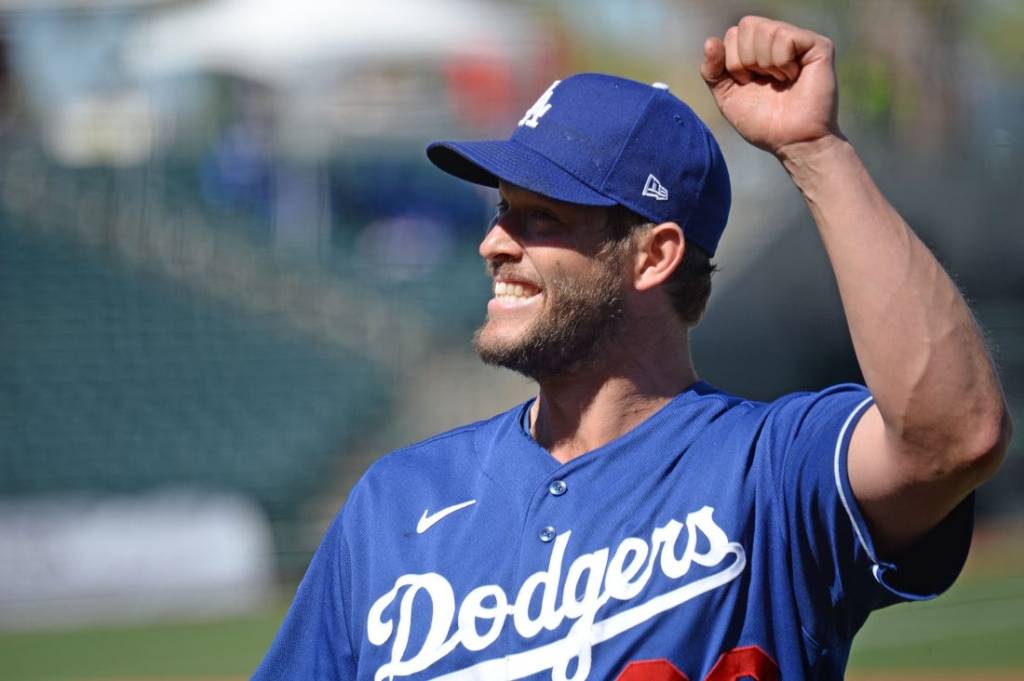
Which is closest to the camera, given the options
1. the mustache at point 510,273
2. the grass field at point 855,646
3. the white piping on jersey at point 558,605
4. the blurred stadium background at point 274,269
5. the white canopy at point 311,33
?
the white piping on jersey at point 558,605

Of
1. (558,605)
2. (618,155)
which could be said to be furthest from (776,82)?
(558,605)

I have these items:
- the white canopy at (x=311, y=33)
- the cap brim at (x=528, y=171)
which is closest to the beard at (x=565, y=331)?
the cap brim at (x=528, y=171)

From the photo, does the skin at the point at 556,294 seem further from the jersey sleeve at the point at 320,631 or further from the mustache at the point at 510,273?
the jersey sleeve at the point at 320,631

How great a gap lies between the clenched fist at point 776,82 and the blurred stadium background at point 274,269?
326 inches

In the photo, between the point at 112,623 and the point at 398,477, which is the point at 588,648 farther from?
the point at 112,623

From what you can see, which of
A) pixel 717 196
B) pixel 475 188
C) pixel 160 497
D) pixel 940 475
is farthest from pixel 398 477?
pixel 475 188

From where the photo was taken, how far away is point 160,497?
11.4 m

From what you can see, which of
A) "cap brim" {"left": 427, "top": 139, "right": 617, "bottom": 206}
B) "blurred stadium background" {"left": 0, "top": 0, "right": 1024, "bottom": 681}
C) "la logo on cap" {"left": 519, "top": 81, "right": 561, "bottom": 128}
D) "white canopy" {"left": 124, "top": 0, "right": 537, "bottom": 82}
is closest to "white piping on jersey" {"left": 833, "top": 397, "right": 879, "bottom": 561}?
"cap brim" {"left": 427, "top": 139, "right": 617, "bottom": 206}

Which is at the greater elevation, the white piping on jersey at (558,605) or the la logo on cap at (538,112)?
the la logo on cap at (538,112)

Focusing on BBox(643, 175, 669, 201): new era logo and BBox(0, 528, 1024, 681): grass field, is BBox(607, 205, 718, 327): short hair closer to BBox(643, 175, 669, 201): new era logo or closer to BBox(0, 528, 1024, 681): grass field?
BBox(643, 175, 669, 201): new era logo

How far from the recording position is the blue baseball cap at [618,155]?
2428 millimetres

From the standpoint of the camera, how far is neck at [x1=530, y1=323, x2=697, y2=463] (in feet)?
8.11

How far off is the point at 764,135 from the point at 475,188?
10620 mm

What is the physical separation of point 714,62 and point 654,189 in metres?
0.32
